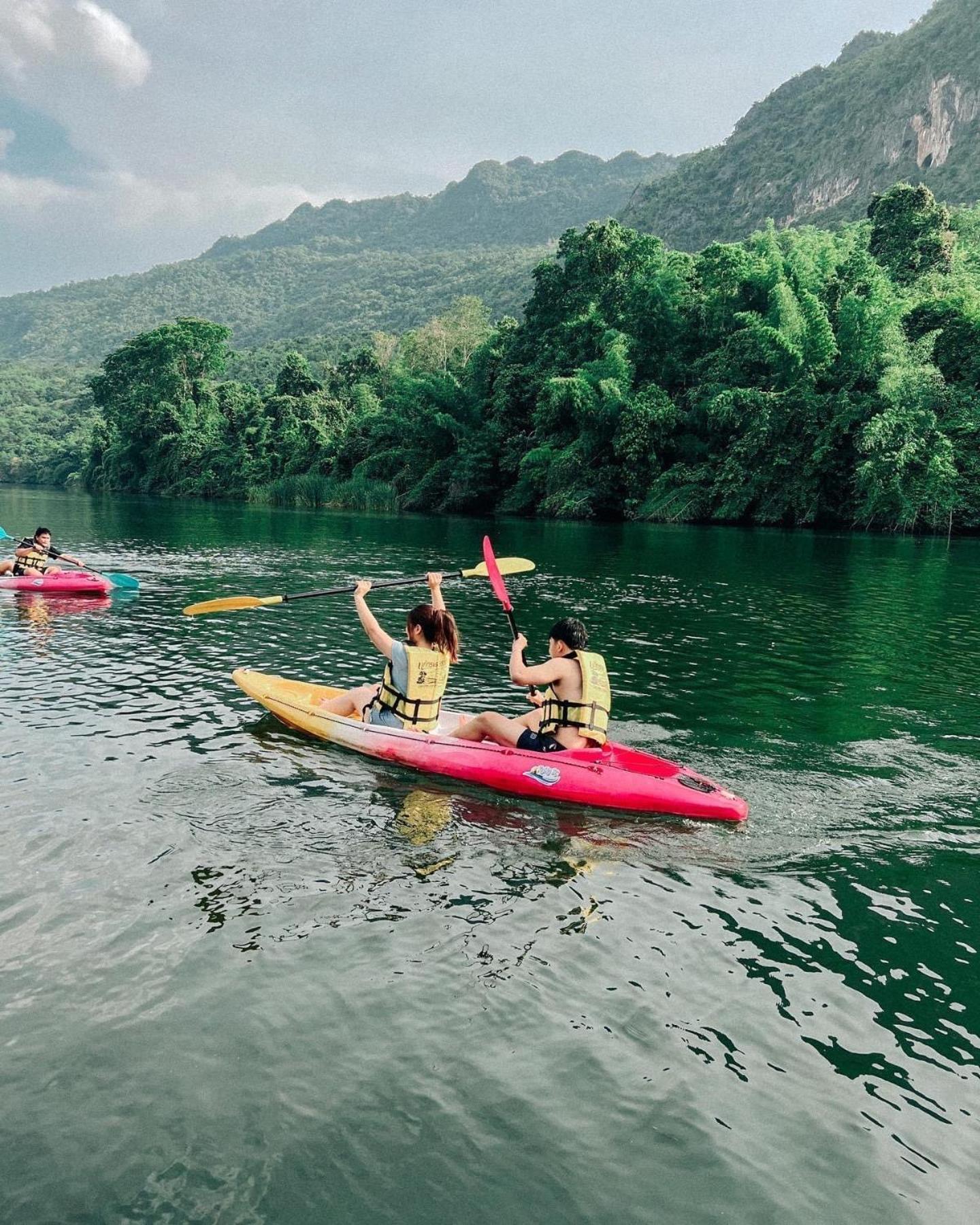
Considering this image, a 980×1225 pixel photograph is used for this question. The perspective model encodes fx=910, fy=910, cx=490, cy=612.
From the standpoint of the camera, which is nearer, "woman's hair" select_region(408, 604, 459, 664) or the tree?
"woman's hair" select_region(408, 604, 459, 664)

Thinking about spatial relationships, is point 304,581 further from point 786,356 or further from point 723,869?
point 786,356

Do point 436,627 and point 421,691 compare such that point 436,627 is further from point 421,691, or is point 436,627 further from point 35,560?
point 35,560

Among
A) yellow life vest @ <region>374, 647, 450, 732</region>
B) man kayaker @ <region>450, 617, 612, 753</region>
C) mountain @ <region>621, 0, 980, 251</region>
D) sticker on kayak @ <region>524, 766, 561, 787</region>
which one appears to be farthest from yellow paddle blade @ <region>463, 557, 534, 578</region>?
mountain @ <region>621, 0, 980, 251</region>

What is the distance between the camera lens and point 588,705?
7035 mm

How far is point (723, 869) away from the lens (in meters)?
5.74

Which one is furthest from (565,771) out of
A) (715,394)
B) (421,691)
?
(715,394)

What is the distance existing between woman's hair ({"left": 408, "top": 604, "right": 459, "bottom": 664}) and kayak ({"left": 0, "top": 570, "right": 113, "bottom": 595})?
11.0m

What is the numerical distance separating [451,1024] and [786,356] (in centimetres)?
3455

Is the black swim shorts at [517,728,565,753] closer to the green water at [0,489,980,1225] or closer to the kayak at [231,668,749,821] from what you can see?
the kayak at [231,668,749,821]

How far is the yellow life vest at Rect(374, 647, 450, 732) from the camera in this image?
7.41 metres

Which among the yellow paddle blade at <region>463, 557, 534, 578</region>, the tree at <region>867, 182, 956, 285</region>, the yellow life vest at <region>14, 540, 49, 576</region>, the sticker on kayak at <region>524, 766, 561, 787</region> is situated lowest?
the sticker on kayak at <region>524, 766, 561, 787</region>

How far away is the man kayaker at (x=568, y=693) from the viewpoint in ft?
22.6

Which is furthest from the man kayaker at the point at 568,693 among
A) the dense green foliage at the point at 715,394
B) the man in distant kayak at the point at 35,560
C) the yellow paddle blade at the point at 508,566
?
the dense green foliage at the point at 715,394

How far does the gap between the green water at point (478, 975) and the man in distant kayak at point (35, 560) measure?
23.7 ft
